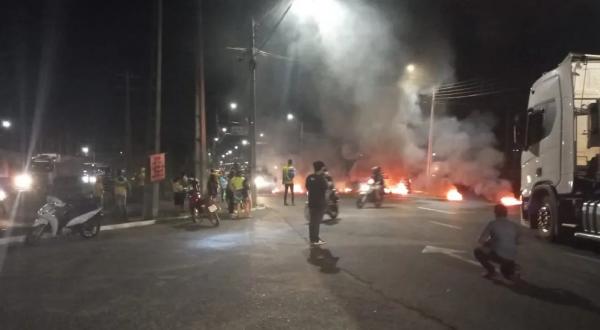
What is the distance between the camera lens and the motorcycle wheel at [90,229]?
11.8 meters

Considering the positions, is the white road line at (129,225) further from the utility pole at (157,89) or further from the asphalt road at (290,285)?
the asphalt road at (290,285)

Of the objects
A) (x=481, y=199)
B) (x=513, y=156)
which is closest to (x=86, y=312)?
(x=481, y=199)

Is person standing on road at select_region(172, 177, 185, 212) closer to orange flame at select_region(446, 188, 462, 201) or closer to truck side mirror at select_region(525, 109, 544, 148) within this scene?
truck side mirror at select_region(525, 109, 544, 148)

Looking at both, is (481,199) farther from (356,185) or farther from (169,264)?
(169,264)

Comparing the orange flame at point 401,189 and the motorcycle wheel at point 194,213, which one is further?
the orange flame at point 401,189

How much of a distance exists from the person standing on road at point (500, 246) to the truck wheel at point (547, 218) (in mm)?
3777

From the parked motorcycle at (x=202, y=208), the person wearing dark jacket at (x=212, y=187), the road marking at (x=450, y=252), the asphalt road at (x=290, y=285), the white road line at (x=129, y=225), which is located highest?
the person wearing dark jacket at (x=212, y=187)

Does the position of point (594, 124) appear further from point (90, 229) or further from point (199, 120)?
point (199, 120)

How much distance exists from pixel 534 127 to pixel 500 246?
546 centimetres

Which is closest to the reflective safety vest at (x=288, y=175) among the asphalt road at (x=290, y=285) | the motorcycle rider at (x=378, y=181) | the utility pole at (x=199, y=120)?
the motorcycle rider at (x=378, y=181)

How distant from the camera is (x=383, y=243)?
10516mm

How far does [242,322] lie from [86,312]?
1.84 metres

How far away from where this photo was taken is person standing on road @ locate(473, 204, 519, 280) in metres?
7.03

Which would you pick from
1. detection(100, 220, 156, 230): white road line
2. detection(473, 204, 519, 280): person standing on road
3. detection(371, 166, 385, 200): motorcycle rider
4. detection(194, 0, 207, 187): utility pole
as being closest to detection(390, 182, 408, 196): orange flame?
detection(371, 166, 385, 200): motorcycle rider
